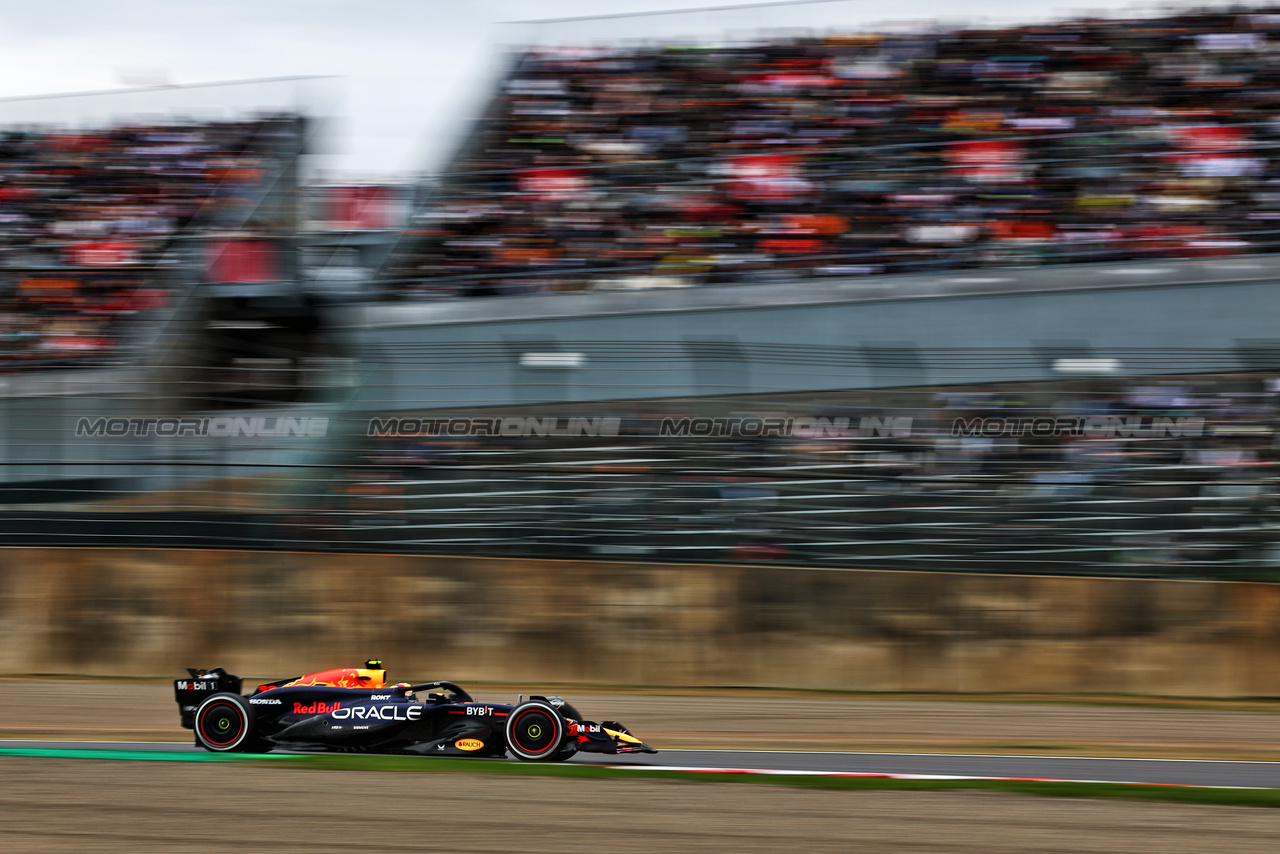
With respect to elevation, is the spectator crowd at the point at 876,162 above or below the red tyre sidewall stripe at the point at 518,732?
above

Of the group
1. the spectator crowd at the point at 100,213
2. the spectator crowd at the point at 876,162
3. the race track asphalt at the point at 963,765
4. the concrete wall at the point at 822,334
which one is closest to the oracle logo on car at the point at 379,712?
the race track asphalt at the point at 963,765

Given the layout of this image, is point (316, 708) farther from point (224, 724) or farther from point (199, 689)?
point (199, 689)

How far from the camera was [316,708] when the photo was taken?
6.92 metres

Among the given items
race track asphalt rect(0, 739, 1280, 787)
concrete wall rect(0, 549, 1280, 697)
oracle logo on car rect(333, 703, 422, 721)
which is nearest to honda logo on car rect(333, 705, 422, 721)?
oracle logo on car rect(333, 703, 422, 721)

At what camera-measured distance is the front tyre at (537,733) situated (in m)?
6.71

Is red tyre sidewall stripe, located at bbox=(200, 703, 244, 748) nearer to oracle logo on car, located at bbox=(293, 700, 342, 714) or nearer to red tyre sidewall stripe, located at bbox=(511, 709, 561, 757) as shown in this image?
oracle logo on car, located at bbox=(293, 700, 342, 714)

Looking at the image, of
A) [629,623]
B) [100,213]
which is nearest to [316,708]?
[629,623]

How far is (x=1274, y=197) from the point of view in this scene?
36.3ft

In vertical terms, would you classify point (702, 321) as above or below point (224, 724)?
above

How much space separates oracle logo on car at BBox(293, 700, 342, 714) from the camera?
689 cm

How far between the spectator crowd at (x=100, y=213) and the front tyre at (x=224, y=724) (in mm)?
5860

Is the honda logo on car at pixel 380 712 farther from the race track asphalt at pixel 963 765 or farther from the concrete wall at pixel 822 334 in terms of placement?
the concrete wall at pixel 822 334

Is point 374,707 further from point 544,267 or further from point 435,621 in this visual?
point 544,267

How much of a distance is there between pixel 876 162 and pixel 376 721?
22.3 ft
